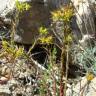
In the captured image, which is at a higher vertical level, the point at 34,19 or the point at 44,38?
the point at 34,19

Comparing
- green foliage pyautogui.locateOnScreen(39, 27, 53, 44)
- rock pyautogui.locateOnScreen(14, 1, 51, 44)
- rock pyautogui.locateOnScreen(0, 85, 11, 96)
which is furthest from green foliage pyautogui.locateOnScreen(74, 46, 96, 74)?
green foliage pyautogui.locateOnScreen(39, 27, 53, 44)

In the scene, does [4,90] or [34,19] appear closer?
[4,90]

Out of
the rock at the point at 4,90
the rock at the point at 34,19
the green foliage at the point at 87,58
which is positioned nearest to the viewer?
the rock at the point at 4,90

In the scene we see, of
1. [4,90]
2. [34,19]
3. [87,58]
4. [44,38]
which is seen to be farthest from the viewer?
[34,19]

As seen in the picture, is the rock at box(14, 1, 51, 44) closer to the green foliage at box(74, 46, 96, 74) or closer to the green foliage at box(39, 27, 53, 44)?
the green foliage at box(74, 46, 96, 74)

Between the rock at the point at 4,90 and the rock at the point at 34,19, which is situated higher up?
the rock at the point at 34,19

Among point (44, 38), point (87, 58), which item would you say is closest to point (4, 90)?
point (87, 58)

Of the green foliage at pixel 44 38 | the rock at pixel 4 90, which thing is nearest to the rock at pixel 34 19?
the rock at pixel 4 90

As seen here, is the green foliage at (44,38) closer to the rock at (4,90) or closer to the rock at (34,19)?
the rock at (4,90)

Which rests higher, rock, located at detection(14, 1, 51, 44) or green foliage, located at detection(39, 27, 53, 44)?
rock, located at detection(14, 1, 51, 44)

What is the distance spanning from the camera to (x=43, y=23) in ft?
10.3

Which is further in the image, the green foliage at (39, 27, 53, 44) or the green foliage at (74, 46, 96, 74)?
the green foliage at (74, 46, 96, 74)

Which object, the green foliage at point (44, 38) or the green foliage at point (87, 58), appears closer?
the green foliage at point (44, 38)

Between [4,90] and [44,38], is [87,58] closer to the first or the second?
[4,90]
